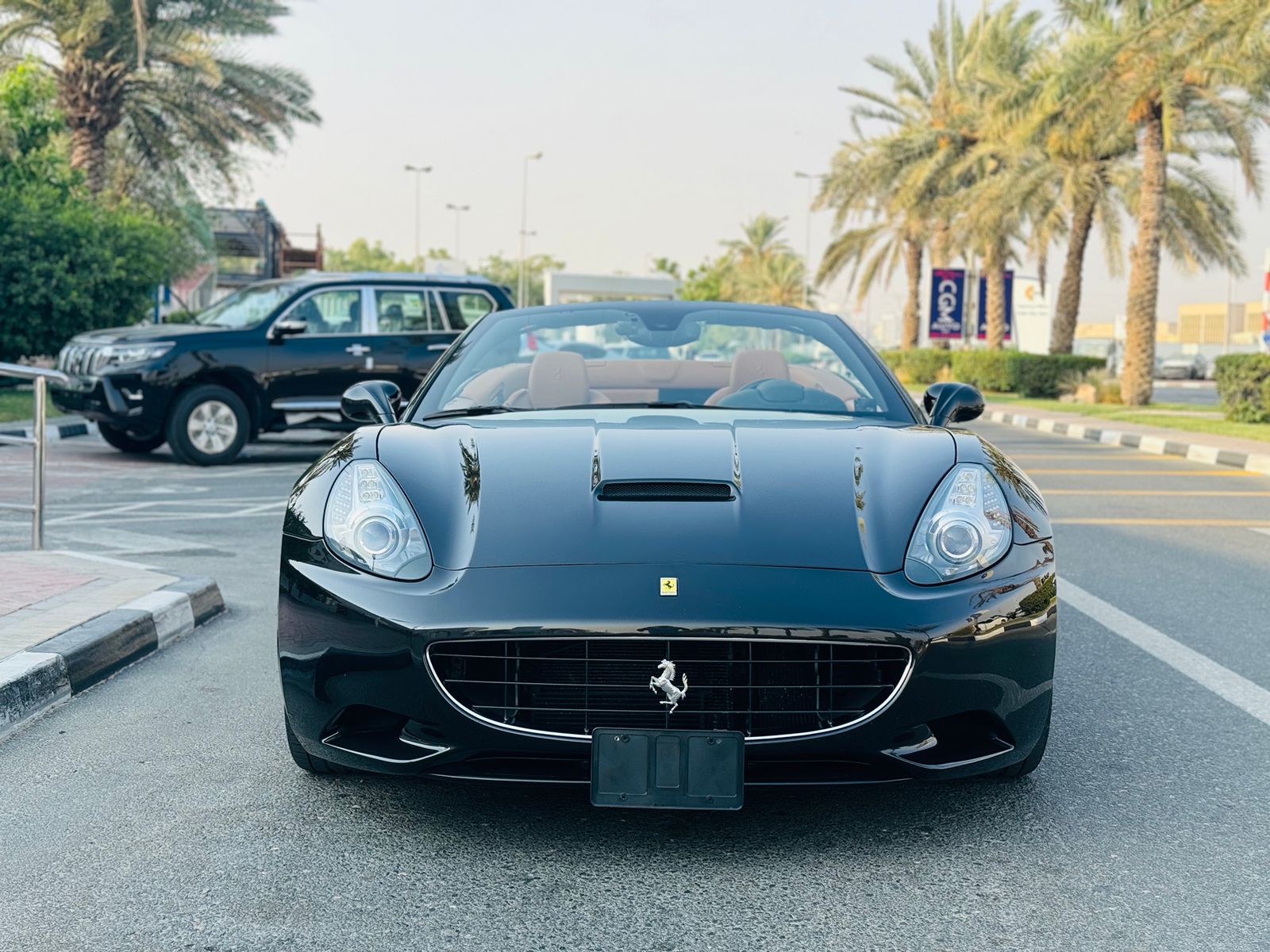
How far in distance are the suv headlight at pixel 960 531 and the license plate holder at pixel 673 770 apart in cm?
59

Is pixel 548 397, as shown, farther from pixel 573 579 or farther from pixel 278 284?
pixel 278 284

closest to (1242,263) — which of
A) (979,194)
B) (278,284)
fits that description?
(979,194)

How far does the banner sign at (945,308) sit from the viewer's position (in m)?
35.8

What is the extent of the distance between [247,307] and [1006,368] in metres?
23.7

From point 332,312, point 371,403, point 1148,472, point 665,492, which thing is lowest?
point 1148,472

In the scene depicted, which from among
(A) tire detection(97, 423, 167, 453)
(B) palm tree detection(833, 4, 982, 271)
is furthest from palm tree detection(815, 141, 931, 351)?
(A) tire detection(97, 423, 167, 453)

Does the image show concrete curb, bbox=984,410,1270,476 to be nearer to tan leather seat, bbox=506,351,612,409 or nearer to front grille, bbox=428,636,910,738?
tan leather seat, bbox=506,351,612,409

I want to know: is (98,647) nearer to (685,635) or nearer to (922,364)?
(685,635)

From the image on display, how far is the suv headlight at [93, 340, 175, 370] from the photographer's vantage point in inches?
507

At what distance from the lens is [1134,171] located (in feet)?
95.6

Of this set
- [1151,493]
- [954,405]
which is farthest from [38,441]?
[1151,493]

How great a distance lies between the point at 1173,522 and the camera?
9.98m

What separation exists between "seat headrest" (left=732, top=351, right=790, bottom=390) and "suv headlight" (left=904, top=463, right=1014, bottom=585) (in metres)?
1.16

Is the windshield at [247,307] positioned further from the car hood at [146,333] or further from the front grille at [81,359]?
the front grille at [81,359]
